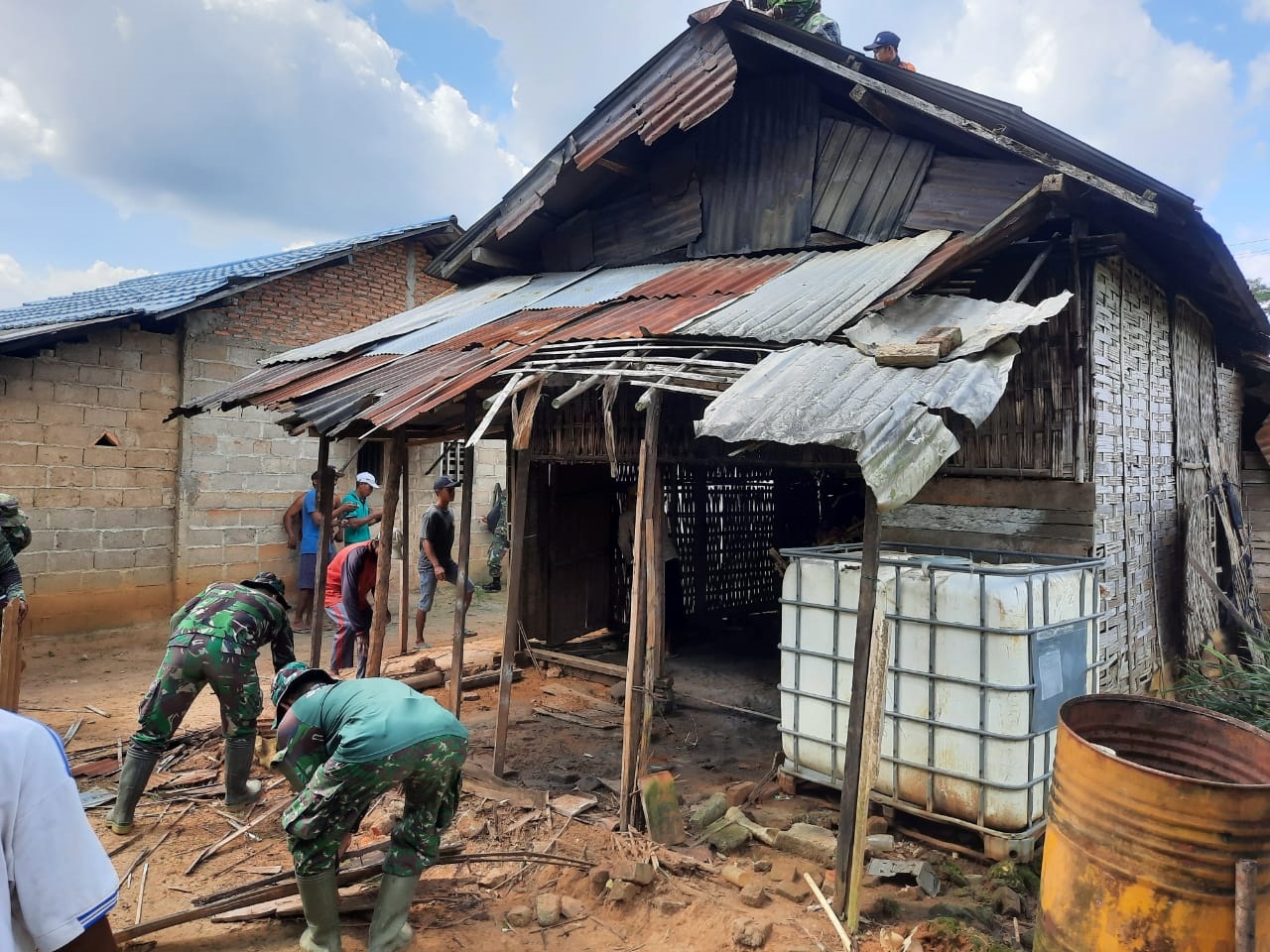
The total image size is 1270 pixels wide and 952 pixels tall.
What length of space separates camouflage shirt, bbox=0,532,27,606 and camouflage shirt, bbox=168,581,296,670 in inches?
84.1

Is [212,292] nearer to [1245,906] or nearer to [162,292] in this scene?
[162,292]

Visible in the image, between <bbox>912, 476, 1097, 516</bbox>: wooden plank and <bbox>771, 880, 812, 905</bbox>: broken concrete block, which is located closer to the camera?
<bbox>771, 880, 812, 905</bbox>: broken concrete block

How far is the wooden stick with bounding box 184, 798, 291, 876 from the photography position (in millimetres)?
4141

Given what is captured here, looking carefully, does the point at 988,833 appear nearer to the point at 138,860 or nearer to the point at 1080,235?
the point at 1080,235

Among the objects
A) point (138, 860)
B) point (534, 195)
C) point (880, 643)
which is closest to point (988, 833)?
point (880, 643)

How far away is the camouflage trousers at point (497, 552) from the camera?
1315 cm

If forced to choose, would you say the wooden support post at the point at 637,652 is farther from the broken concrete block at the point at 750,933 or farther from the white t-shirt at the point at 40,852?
the white t-shirt at the point at 40,852

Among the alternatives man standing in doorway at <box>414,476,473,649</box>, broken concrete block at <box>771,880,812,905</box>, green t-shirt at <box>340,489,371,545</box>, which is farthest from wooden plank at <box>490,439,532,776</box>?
green t-shirt at <box>340,489,371,545</box>

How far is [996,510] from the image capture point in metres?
5.20

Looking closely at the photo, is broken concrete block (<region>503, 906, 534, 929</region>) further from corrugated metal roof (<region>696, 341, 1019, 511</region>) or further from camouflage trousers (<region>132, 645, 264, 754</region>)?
corrugated metal roof (<region>696, 341, 1019, 511</region>)

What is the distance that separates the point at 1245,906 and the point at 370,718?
332 cm

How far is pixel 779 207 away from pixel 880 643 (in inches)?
174

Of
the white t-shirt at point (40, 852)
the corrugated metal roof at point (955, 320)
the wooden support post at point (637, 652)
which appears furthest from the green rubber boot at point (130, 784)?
the corrugated metal roof at point (955, 320)

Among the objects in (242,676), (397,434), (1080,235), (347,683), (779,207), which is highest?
(779,207)
